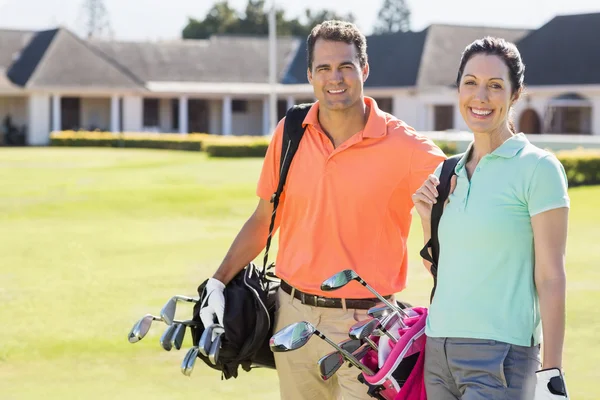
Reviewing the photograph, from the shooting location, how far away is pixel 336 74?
4488 millimetres

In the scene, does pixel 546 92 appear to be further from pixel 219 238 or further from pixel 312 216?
pixel 312 216

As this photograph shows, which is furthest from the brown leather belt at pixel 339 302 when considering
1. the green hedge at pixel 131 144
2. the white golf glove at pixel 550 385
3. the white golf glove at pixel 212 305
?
the green hedge at pixel 131 144

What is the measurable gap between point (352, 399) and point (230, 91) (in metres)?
48.6

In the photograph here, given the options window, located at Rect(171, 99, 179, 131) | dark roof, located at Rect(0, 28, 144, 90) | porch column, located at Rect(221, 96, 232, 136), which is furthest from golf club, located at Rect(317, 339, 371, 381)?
window, located at Rect(171, 99, 179, 131)

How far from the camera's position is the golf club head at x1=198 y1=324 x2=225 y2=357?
A: 4.20 m

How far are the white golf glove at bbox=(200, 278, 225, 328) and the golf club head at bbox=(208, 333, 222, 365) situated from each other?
4.8 inches

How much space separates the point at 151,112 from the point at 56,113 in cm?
595

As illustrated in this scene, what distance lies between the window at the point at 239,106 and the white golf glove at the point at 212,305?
5078 cm

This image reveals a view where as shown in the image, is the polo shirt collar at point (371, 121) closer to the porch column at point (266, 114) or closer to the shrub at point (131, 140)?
the shrub at point (131, 140)

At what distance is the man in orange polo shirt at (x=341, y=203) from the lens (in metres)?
4.47

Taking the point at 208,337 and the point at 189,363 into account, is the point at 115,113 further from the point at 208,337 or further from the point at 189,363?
the point at 189,363

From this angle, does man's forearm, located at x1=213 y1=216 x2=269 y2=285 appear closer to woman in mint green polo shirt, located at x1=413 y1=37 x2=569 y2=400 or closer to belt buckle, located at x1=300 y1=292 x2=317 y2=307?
belt buckle, located at x1=300 y1=292 x2=317 y2=307

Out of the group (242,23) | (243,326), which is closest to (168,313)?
(243,326)

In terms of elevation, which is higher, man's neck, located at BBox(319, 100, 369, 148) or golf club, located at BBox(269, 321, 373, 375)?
man's neck, located at BBox(319, 100, 369, 148)
